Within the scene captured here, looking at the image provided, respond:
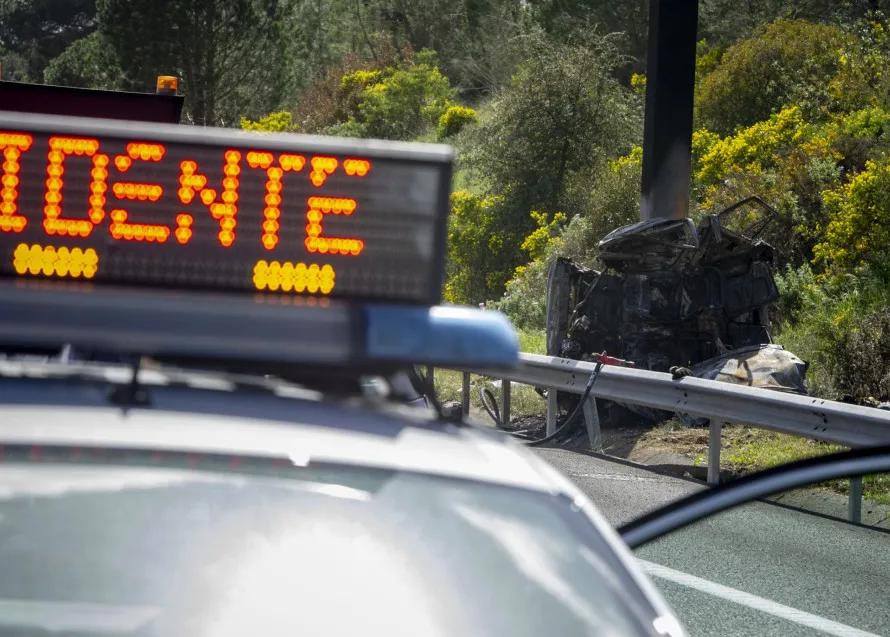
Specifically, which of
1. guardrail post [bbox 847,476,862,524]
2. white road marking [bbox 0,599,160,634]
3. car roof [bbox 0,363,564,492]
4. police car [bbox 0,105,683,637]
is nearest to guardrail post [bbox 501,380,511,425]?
guardrail post [bbox 847,476,862,524]

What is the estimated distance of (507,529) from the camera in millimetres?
1877

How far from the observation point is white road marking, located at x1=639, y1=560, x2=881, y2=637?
263cm

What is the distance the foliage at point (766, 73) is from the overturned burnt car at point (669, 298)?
61.2 feet

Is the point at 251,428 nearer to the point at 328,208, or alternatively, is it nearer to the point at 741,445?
the point at 328,208

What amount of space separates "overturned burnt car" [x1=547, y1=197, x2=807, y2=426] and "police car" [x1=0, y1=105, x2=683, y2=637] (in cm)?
1051

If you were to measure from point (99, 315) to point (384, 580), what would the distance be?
61 cm

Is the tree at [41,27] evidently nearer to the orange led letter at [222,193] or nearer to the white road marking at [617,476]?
the white road marking at [617,476]

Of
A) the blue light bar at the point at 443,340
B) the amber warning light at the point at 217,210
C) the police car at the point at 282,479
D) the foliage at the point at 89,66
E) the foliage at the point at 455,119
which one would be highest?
the foliage at the point at 89,66

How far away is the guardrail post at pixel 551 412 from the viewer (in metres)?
12.0

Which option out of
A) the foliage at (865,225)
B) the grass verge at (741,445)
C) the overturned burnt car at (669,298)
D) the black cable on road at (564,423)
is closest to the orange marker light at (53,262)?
the grass verge at (741,445)

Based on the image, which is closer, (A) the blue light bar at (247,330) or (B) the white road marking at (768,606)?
(A) the blue light bar at (247,330)

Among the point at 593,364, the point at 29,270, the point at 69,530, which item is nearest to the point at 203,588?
the point at 69,530

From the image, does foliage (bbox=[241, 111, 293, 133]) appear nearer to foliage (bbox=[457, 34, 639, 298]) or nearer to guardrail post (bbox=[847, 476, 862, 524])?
foliage (bbox=[457, 34, 639, 298])

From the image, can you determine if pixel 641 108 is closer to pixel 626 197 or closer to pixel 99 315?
pixel 626 197
